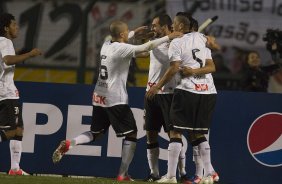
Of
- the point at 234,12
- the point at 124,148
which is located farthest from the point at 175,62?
the point at 234,12

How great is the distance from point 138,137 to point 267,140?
174 centimetres

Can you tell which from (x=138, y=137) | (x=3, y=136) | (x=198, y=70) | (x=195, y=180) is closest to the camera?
(x=198, y=70)

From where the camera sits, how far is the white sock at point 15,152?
13228 millimetres

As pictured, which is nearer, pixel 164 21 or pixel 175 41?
pixel 175 41

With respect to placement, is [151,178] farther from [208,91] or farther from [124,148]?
[208,91]

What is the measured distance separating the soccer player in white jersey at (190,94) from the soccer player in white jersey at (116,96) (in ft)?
1.95

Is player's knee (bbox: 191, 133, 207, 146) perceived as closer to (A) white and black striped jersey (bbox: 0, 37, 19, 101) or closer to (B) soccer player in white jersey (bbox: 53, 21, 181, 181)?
(B) soccer player in white jersey (bbox: 53, 21, 181, 181)

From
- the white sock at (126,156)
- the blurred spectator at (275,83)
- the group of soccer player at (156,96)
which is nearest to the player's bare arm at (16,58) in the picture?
the group of soccer player at (156,96)

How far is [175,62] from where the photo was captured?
12.1 meters

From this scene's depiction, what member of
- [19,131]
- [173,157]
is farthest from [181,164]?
[19,131]

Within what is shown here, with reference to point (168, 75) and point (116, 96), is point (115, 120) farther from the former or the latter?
point (168, 75)

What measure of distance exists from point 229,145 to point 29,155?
274 centimetres

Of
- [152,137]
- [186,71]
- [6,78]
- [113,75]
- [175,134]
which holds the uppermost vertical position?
[186,71]

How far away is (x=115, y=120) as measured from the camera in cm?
1271
